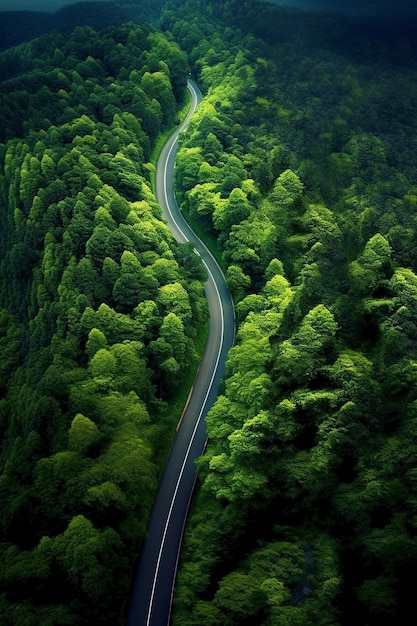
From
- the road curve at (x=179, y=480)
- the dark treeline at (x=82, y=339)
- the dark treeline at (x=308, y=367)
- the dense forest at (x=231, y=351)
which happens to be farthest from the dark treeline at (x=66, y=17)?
the road curve at (x=179, y=480)

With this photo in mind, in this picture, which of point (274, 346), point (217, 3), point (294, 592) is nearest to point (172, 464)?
point (274, 346)

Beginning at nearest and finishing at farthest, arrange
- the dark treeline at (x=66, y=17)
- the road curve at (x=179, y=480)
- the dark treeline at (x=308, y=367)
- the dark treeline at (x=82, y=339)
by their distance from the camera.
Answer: the dark treeline at (x=308, y=367) → the dark treeline at (x=82, y=339) → the road curve at (x=179, y=480) → the dark treeline at (x=66, y=17)

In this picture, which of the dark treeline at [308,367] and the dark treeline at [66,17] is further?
the dark treeline at [66,17]

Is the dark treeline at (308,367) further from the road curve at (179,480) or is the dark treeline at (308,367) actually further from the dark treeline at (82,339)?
the dark treeline at (82,339)

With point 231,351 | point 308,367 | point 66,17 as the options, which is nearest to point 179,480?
point 231,351

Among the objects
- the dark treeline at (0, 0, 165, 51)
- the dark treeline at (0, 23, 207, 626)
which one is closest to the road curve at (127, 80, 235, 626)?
the dark treeline at (0, 23, 207, 626)

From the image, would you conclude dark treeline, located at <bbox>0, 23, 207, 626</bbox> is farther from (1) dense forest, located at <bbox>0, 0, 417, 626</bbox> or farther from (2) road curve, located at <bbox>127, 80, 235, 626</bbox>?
(2) road curve, located at <bbox>127, 80, 235, 626</bbox>

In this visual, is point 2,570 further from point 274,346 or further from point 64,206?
point 64,206

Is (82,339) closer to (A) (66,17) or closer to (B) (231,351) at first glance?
(B) (231,351)
